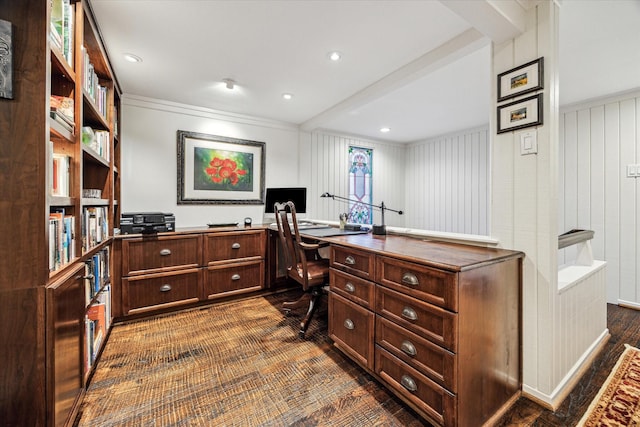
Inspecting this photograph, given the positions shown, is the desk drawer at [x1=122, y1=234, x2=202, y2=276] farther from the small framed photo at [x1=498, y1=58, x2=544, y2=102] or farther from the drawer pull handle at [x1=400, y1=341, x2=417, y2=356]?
the small framed photo at [x1=498, y1=58, x2=544, y2=102]

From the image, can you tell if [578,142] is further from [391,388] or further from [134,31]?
[134,31]

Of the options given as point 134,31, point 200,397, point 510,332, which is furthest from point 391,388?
point 134,31

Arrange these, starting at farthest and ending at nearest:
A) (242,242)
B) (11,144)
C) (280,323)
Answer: (242,242)
(280,323)
(11,144)

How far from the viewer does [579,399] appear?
4.85ft

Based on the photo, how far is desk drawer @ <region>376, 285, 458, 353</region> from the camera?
116 cm

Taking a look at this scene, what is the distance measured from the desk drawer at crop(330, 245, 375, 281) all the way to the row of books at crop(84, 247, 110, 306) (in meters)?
1.48

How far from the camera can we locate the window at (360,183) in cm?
478

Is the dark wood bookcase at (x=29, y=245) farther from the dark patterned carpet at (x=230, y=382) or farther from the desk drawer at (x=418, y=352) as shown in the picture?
the desk drawer at (x=418, y=352)

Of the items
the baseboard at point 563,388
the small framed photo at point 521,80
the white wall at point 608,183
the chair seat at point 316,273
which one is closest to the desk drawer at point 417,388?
the baseboard at point 563,388

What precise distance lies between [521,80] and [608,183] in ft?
8.66

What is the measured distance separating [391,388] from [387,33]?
2304 millimetres

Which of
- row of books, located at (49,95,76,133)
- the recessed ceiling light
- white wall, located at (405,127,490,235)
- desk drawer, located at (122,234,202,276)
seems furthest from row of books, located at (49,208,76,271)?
white wall, located at (405,127,490,235)

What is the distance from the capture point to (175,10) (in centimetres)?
167

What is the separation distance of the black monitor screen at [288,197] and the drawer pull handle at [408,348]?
226cm
